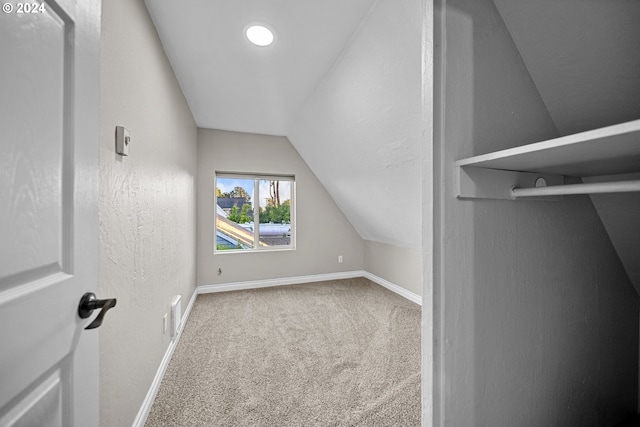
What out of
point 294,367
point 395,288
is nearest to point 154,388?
point 294,367

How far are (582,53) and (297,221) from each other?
134 inches

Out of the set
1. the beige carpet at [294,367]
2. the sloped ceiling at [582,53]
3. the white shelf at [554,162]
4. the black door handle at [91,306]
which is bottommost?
the beige carpet at [294,367]

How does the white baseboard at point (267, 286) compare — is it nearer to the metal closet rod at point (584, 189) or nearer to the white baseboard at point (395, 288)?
the white baseboard at point (395, 288)

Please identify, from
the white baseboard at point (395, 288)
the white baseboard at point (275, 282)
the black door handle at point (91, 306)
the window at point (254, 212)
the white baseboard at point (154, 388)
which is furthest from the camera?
the window at point (254, 212)

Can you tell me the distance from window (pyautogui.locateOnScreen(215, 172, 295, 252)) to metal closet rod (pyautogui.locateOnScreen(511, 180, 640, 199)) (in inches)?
132

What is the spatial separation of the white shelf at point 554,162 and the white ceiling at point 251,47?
1282 millimetres

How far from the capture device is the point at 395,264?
3510mm

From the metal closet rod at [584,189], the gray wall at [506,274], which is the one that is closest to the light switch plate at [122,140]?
the gray wall at [506,274]

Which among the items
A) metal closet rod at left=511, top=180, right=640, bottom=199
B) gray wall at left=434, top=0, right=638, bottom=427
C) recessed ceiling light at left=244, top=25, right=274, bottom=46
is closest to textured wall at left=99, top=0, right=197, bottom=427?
recessed ceiling light at left=244, top=25, right=274, bottom=46

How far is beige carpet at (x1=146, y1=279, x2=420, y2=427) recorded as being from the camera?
1.41 metres

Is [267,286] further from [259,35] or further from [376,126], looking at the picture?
[259,35]

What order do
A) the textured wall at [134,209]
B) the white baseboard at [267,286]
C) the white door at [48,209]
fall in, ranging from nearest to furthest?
1. the white door at [48,209]
2. the textured wall at [134,209]
3. the white baseboard at [267,286]

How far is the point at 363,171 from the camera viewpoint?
2.75 meters

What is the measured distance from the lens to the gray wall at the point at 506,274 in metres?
0.70
